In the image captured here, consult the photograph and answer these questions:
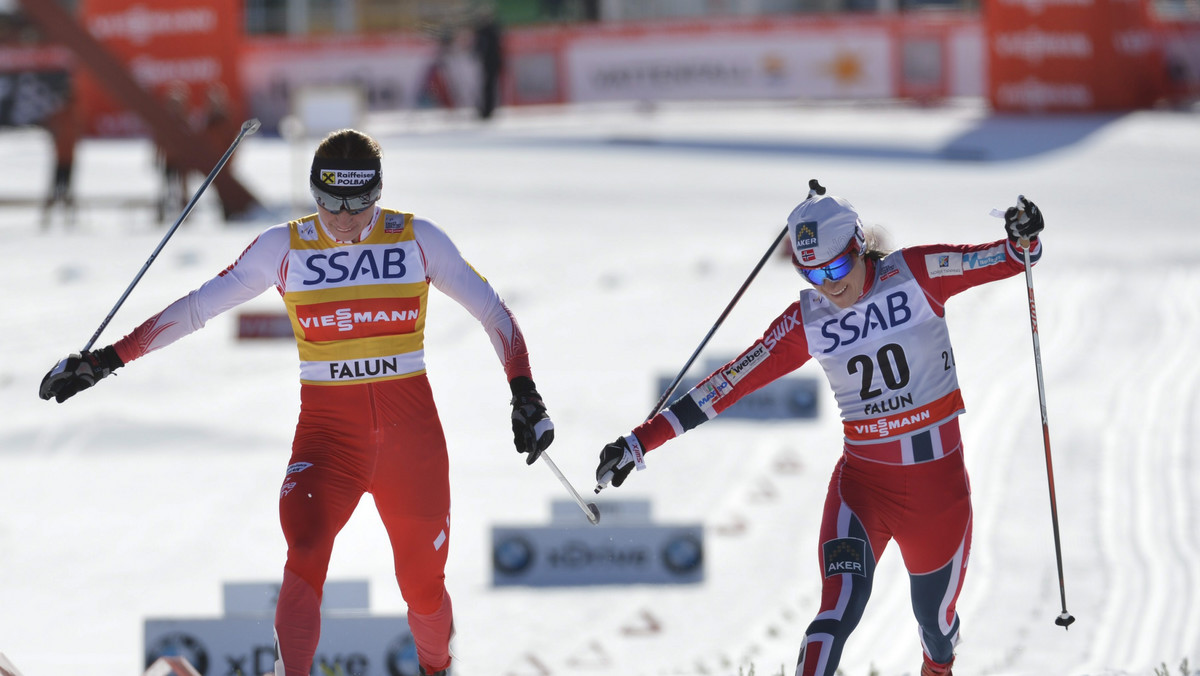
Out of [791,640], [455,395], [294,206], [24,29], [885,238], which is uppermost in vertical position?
[24,29]

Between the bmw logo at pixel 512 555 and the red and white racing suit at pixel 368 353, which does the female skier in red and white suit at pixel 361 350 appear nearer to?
the red and white racing suit at pixel 368 353

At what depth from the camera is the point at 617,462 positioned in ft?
15.7

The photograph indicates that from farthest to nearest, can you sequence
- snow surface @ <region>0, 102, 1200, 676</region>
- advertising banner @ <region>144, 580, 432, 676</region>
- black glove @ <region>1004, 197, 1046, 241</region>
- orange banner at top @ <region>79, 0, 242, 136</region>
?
orange banner at top @ <region>79, 0, 242, 136</region>, snow surface @ <region>0, 102, 1200, 676</region>, advertising banner @ <region>144, 580, 432, 676</region>, black glove @ <region>1004, 197, 1046, 241</region>

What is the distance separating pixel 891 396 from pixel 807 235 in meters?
0.60

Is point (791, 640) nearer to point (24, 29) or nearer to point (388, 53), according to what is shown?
point (388, 53)

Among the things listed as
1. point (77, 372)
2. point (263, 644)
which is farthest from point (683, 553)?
point (77, 372)

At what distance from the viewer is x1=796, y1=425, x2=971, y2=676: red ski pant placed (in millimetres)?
4719

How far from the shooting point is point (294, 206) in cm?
2098

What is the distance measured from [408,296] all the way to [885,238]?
1548mm

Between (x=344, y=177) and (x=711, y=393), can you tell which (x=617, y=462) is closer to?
(x=711, y=393)

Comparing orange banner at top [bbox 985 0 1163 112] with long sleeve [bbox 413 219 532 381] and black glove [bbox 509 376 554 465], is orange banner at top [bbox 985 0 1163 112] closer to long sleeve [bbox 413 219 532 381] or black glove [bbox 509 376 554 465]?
long sleeve [bbox 413 219 532 381]

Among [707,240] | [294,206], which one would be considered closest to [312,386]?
[707,240]

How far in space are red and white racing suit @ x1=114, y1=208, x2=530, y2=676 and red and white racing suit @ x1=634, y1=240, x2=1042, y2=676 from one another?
75 centimetres

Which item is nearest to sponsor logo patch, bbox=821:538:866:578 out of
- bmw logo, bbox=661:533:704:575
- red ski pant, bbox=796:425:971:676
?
red ski pant, bbox=796:425:971:676
